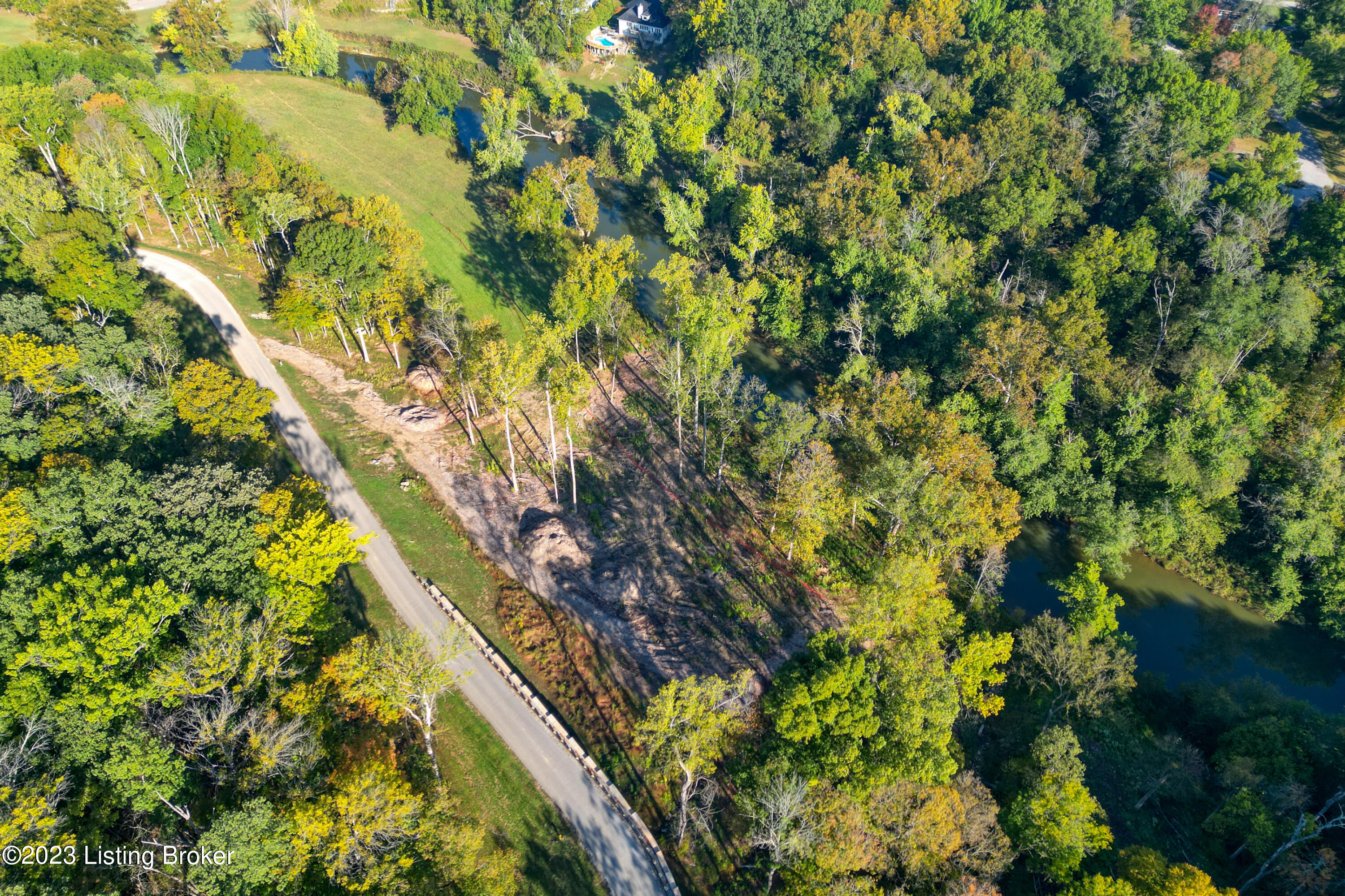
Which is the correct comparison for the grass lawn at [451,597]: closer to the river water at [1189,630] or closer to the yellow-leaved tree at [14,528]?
the yellow-leaved tree at [14,528]

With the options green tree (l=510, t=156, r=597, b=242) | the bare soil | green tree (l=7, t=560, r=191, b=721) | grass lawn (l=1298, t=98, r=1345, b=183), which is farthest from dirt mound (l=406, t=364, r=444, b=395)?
grass lawn (l=1298, t=98, r=1345, b=183)

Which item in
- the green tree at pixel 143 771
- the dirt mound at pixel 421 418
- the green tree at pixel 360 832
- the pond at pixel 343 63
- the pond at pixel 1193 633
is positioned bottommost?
the pond at pixel 1193 633

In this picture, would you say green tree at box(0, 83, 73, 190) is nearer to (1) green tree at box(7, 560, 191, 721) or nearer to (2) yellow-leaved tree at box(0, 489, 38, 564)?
(2) yellow-leaved tree at box(0, 489, 38, 564)

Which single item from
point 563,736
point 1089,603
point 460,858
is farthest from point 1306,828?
point 460,858

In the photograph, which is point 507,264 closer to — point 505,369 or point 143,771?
point 505,369

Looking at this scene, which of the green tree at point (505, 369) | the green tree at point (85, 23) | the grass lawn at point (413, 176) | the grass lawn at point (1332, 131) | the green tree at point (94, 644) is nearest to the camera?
the green tree at point (94, 644)

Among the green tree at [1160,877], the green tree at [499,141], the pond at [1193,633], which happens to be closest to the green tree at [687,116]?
the green tree at [499,141]
